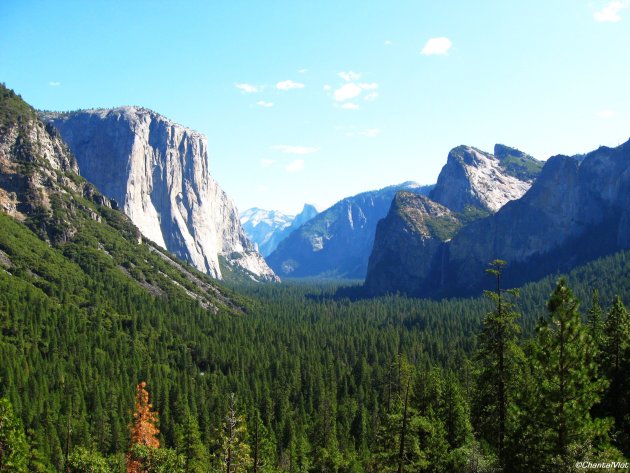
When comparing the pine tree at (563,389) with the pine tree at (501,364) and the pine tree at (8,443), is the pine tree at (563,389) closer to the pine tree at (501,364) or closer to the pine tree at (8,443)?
the pine tree at (501,364)

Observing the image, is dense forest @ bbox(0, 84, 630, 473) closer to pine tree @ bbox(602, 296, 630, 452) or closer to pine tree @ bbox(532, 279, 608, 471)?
pine tree @ bbox(532, 279, 608, 471)

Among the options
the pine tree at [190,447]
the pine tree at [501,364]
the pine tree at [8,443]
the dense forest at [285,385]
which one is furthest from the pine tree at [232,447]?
the pine tree at [501,364]

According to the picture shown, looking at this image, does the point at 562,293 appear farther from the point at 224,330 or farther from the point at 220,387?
the point at 224,330

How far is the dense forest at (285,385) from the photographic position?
32688mm

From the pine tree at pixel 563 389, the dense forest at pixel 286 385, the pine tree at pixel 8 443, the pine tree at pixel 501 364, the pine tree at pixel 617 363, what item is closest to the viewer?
the pine tree at pixel 563 389

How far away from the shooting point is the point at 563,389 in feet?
99.9

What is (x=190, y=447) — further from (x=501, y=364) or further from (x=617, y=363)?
(x=617, y=363)

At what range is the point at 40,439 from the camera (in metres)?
83.1

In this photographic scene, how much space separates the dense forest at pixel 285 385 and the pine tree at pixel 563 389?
9cm

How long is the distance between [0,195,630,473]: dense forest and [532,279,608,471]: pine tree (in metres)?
0.09

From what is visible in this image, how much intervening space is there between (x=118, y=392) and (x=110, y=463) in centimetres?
3760

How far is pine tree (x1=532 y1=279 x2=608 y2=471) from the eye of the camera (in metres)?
29.9

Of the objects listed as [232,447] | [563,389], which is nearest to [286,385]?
[232,447]

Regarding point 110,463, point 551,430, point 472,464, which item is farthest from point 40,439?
point 551,430
